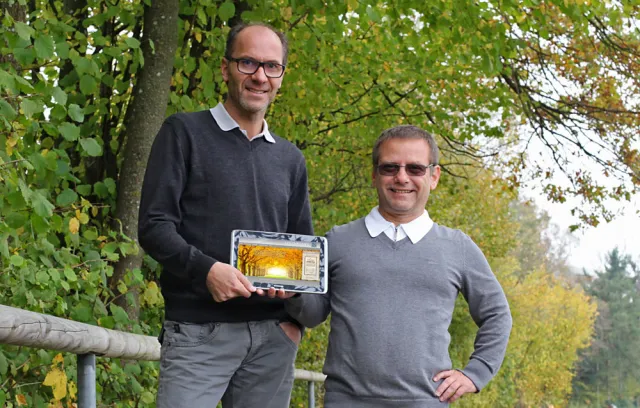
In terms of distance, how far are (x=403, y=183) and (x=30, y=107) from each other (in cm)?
182

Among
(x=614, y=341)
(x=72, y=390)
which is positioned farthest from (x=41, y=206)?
(x=614, y=341)

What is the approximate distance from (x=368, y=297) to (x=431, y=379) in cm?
35

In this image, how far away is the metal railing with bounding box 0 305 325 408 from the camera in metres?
2.38

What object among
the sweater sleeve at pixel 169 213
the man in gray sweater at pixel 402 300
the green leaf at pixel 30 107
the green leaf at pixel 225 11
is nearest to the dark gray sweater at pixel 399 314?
the man in gray sweater at pixel 402 300

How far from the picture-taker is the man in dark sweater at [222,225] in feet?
10.2

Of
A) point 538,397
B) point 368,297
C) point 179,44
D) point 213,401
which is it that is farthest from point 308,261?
point 538,397

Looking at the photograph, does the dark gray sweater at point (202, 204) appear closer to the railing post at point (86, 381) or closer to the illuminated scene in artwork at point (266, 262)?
the illuminated scene in artwork at point (266, 262)

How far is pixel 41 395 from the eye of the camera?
4781mm

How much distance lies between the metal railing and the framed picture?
493mm

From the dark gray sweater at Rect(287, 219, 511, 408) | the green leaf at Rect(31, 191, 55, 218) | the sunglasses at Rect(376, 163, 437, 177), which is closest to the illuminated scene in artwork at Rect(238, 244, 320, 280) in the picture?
the dark gray sweater at Rect(287, 219, 511, 408)

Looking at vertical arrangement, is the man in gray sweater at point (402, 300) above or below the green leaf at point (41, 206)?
below

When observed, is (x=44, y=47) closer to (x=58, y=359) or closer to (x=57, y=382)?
(x=58, y=359)

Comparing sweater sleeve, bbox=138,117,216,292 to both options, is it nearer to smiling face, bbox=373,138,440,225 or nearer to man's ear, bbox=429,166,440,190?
smiling face, bbox=373,138,440,225

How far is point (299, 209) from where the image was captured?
348cm
